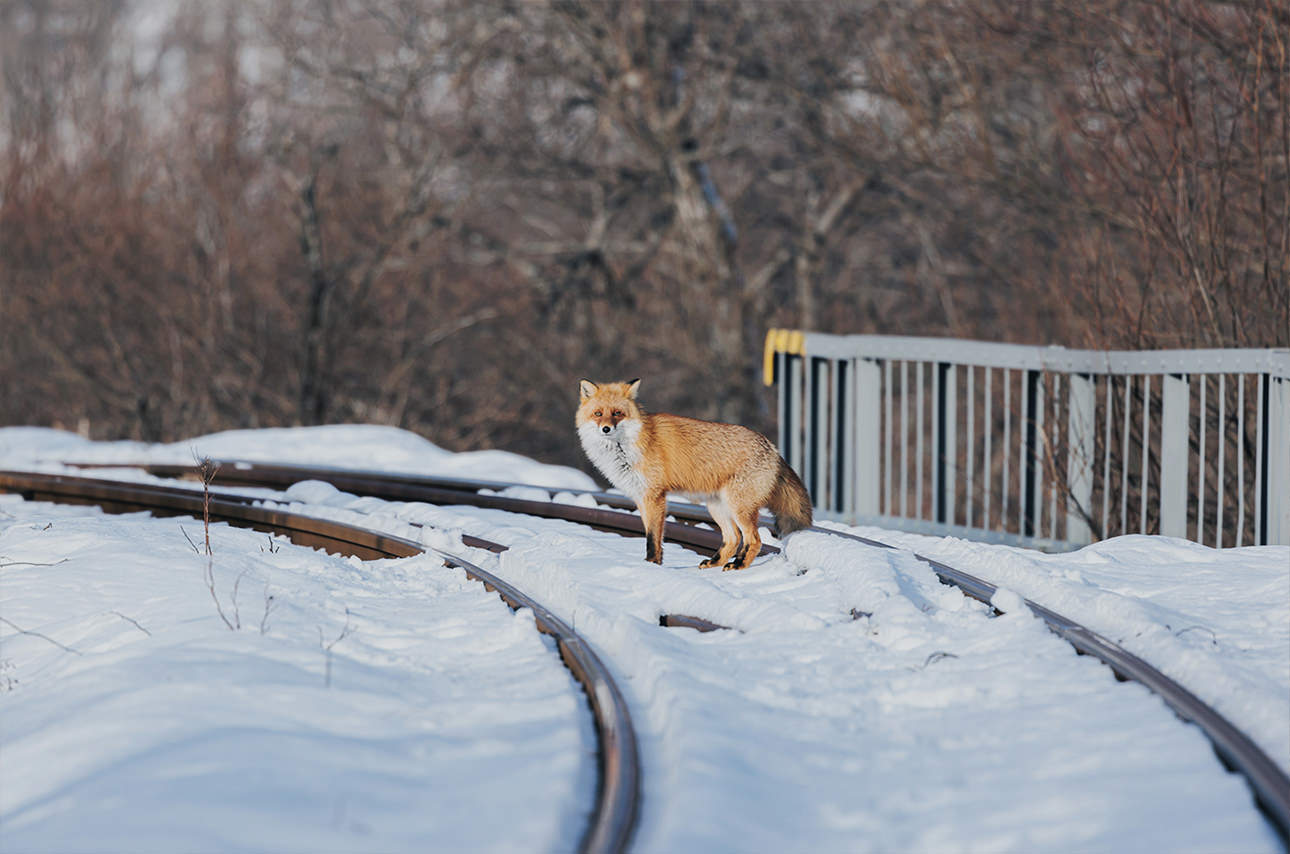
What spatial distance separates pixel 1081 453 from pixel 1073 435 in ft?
0.67

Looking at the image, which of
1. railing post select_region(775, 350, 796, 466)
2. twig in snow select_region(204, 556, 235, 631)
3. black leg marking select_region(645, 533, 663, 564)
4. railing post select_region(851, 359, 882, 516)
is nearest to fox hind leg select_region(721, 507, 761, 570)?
black leg marking select_region(645, 533, 663, 564)

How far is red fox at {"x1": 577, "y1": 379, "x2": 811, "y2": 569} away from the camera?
7.06m

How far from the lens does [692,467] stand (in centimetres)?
709

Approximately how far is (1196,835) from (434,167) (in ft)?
67.4

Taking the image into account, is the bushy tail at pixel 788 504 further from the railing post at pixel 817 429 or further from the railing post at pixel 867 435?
the railing post at pixel 817 429

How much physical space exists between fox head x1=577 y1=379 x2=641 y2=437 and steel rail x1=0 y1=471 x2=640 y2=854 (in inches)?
38.6

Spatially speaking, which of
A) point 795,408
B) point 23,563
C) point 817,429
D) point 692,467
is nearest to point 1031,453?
point 817,429

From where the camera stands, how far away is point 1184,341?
10656mm

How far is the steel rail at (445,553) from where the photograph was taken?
12.2 ft

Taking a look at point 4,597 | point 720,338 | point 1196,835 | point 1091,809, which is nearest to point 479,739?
point 1091,809

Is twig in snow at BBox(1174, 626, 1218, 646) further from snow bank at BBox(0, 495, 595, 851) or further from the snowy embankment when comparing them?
snow bank at BBox(0, 495, 595, 851)

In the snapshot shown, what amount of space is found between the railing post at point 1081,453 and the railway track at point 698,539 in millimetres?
2164

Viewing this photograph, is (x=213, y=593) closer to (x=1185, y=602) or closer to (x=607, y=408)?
(x=607, y=408)

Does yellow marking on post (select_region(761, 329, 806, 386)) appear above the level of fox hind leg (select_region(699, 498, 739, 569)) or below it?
above
